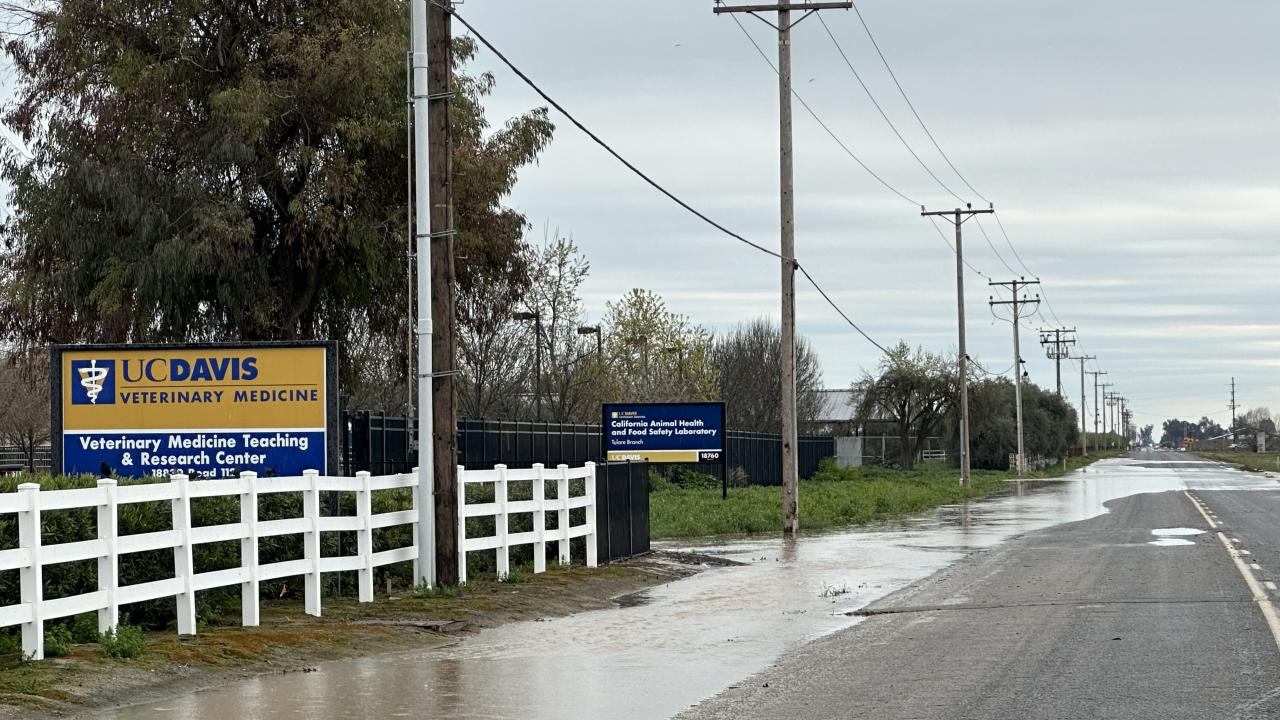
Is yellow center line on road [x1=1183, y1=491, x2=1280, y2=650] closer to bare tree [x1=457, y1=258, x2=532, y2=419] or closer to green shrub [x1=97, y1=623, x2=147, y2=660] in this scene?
green shrub [x1=97, y1=623, x2=147, y2=660]

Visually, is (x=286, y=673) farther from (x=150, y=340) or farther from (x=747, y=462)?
(x=747, y=462)

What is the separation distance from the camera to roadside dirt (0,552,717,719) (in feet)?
32.8

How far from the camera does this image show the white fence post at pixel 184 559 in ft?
40.9

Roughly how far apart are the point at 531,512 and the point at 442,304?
13.0ft

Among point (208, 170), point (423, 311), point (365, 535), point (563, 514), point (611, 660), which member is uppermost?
point (208, 170)

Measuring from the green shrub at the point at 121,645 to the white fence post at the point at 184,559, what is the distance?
1.01 meters

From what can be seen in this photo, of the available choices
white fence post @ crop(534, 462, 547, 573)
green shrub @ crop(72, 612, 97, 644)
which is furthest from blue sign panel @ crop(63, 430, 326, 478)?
green shrub @ crop(72, 612, 97, 644)

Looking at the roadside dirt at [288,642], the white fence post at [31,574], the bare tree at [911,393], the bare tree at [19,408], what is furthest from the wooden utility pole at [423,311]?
the bare tree at [911,393]

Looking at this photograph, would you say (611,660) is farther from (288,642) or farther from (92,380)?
(92,380)

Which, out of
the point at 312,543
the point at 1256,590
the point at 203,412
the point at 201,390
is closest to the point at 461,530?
the point at 312,543

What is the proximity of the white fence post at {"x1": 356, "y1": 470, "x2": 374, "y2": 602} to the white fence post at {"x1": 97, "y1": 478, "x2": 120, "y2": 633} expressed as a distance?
3.82 metres

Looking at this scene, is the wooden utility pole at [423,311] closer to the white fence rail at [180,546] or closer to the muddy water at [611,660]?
the white fence rail at [180,546]

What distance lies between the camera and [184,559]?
493 inches

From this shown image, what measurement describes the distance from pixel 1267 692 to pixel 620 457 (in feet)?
97.4
